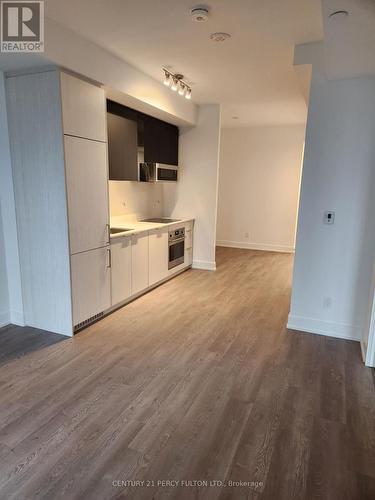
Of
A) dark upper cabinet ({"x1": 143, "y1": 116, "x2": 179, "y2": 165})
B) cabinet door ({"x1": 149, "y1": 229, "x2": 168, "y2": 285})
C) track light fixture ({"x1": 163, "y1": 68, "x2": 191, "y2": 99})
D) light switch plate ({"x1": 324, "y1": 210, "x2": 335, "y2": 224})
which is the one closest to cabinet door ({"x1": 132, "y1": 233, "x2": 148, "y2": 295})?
cabinet door ({"x1": 149, "y1": 229, "x2": 168, "y2": 285})

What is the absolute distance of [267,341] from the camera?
308cm

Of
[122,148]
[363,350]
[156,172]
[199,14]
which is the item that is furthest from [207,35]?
[363,350]

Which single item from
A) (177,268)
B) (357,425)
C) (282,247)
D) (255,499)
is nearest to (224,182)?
(282,247)

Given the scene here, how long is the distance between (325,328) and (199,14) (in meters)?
2.96

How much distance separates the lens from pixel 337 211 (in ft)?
9.97

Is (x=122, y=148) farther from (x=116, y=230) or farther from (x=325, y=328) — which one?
(x=325, y=328)

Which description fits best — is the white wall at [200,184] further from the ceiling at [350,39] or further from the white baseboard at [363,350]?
the white baseboard at [363,350]

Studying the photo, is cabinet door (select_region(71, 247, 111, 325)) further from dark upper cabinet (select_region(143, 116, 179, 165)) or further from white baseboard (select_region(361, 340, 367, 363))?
white baseboard (select_region(361, 340, 367, 363))

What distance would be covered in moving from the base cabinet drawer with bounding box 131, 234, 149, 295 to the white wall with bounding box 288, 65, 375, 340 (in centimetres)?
186

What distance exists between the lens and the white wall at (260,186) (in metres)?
6.85

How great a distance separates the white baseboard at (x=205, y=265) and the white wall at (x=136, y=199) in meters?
1.04

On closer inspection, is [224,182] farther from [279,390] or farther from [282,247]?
[279,390]

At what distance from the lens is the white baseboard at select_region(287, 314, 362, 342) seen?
315cm

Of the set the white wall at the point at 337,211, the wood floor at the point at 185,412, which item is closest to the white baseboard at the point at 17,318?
the wood floor at the point at 185,412
